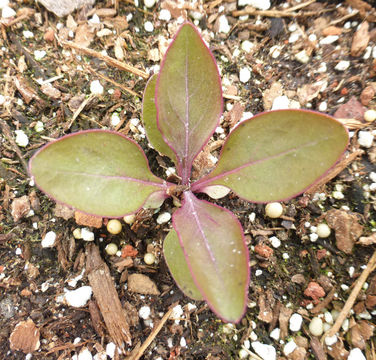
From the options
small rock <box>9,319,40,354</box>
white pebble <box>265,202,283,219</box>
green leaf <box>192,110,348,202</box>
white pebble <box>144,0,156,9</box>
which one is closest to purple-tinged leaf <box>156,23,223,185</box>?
green leaf <box>192,110,348,202</box>

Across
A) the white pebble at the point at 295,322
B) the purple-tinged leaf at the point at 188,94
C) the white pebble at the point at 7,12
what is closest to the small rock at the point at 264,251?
the white pebble at the point at 295,322

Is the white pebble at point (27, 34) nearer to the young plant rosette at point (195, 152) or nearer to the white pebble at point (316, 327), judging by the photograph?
the young plant rosette at point (195, 152)

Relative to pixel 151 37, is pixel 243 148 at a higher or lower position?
lower

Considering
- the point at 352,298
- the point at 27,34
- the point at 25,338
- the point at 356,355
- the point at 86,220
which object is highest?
the point at 27,34

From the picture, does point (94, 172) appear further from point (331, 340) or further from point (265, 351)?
point (331, 340)

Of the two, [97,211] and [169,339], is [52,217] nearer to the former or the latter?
[97,211]

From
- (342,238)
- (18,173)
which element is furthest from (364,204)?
(18,173)

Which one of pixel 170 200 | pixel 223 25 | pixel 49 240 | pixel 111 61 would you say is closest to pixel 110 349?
pixel 49 240

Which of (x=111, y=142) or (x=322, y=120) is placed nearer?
(x=322, y=120)
